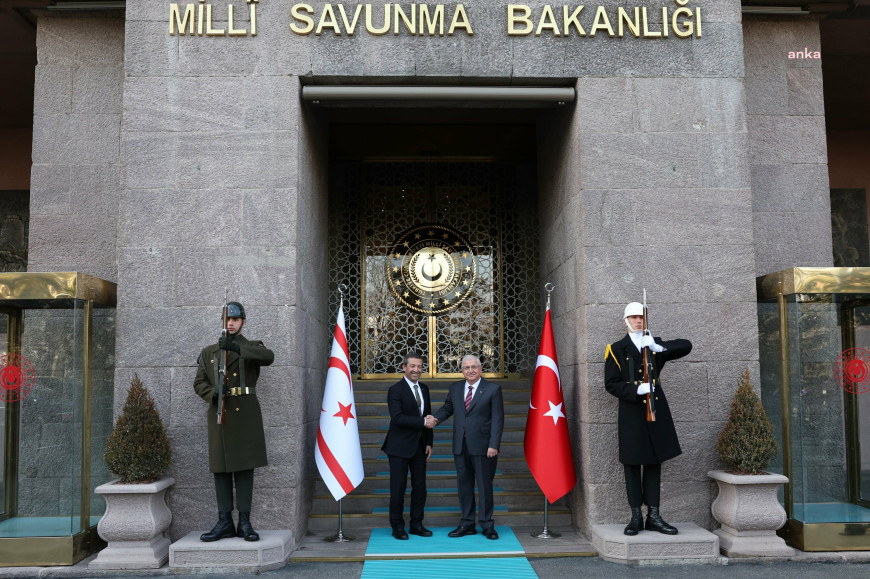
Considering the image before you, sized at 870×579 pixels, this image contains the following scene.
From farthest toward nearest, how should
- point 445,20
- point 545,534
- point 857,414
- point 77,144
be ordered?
point 77,144, point 445,20, point 545,534, point 857,414

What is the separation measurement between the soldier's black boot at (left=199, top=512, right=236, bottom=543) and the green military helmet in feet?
5.64

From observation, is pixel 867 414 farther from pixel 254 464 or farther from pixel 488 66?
pixel 254 464

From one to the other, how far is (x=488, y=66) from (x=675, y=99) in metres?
1.87

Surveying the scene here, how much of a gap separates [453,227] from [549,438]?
4.32 metres

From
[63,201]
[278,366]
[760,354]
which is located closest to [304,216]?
[278,366]

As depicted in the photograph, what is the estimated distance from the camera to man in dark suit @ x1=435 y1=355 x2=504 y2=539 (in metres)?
7.41

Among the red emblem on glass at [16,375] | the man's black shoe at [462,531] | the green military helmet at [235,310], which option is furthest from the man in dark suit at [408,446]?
the red emblem on glass at [16,375]

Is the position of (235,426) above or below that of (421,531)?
above

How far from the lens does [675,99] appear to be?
7684 mm

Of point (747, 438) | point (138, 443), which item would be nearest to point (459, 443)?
point (747, 438)

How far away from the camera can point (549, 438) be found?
7562mm

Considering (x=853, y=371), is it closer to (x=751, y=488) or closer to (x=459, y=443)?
(x=751, y=488)

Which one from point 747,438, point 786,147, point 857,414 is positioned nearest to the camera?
point 747,438

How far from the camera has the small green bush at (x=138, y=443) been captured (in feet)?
21.8
